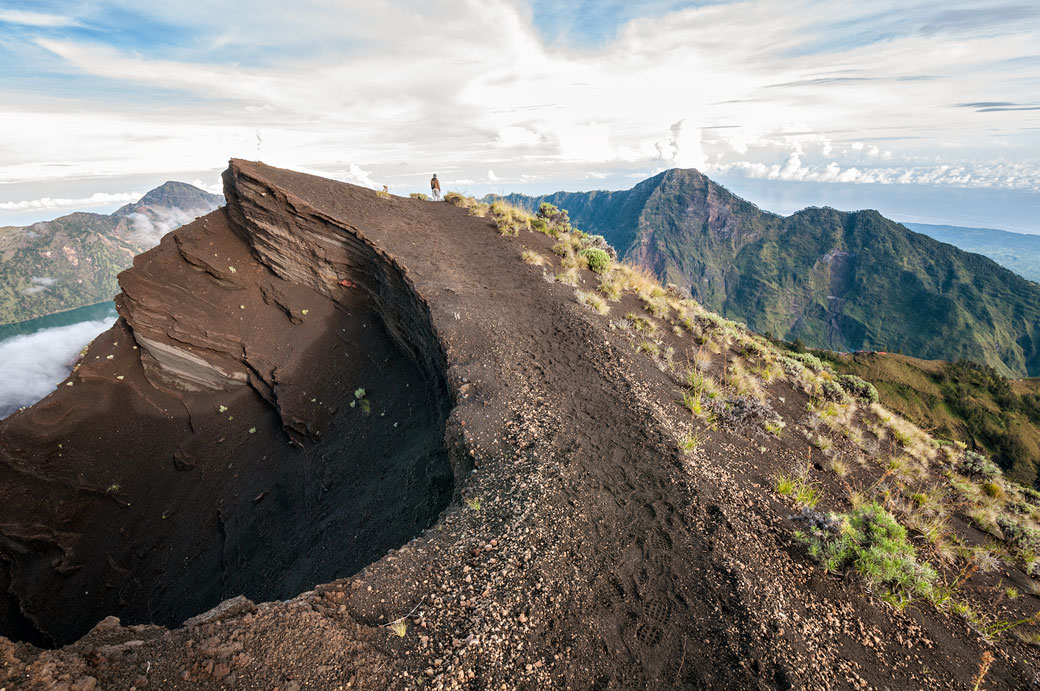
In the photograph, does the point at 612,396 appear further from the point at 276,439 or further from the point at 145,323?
the point at 145,323

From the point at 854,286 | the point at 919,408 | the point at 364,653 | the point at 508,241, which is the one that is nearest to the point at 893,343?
the point at 854,286

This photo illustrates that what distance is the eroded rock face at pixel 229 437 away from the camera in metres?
10.2

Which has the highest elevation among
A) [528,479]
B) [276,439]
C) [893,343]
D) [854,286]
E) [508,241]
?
[508,241]

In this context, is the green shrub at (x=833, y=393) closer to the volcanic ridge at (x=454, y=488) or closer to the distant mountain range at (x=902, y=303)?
the volcanic ridge at (x=454, y=488)

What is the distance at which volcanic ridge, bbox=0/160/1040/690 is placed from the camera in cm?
404

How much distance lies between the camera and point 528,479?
5930 millimetres

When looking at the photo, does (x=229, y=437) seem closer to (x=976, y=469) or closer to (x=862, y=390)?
(x=862, y=390)

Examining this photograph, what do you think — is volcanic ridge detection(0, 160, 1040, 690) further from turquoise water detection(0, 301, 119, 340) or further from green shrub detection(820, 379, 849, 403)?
turquoise water detection(0, 301, 119, 340)

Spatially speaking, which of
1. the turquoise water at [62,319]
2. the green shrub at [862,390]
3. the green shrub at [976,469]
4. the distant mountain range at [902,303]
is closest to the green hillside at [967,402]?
the green shrub at [862,390]

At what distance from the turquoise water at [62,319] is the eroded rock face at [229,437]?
19554 centimetres

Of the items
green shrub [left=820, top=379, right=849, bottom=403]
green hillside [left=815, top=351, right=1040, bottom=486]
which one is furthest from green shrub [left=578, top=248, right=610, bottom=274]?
green hillside [left=815, top=351, right=1040, bottom=486]

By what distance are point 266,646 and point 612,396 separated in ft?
20.8

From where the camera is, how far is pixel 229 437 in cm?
1502

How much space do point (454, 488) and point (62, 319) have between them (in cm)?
25709
